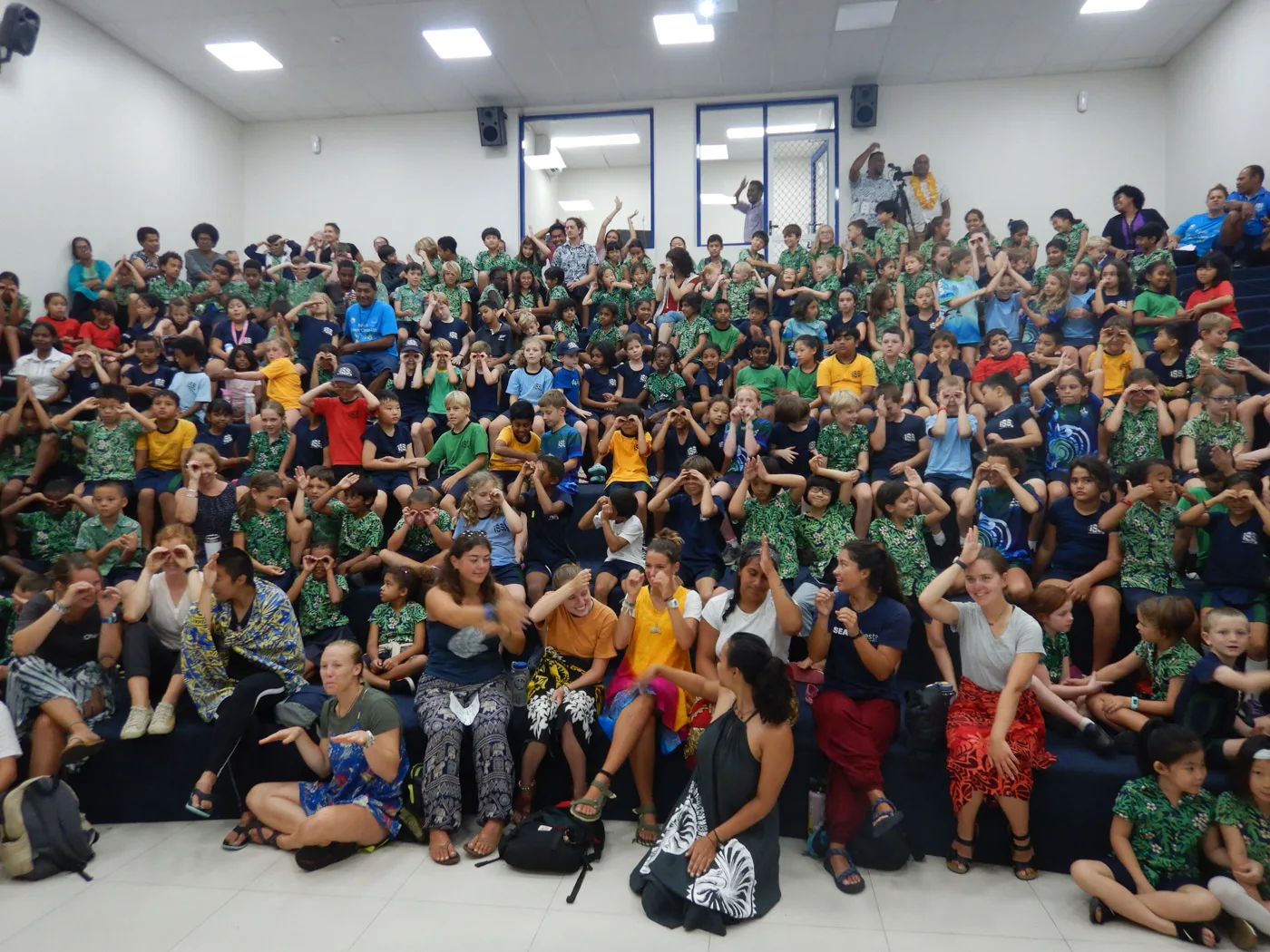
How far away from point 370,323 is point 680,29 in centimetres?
534

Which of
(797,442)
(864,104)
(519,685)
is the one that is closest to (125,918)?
(519,685)

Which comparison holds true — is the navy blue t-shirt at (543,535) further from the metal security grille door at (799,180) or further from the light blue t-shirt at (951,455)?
the metal security grille door at (799,180)

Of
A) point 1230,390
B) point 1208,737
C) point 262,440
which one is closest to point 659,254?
point 262,440

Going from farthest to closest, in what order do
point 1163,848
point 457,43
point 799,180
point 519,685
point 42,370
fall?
point 799,180
point 457,43
point 42,370
point 519,685
point 1163,848

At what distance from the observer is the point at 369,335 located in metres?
7.61

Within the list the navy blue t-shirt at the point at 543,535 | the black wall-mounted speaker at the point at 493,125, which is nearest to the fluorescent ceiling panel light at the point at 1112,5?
the black wall-mounted speaker at the point at 493,125

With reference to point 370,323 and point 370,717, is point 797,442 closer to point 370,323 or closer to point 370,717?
point 370,717

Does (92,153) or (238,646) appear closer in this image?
(238,646)

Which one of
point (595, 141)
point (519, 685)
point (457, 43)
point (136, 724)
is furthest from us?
point (595, 141)

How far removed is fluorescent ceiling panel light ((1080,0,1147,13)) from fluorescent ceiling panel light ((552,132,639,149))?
250 inches

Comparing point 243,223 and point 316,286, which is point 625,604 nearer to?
point 316,286

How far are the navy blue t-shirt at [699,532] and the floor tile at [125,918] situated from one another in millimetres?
2930

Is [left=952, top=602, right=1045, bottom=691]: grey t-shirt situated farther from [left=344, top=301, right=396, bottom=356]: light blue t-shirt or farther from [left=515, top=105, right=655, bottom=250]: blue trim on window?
[left=515, top=105, right=655, bottom=250]: blue trim on window

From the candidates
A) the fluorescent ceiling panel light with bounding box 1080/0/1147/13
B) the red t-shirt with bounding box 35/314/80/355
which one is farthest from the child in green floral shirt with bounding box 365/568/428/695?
the fluorescent ceiling panel light with bounding box 1080/0/1147/13
